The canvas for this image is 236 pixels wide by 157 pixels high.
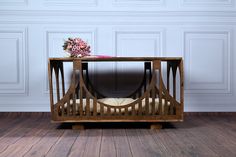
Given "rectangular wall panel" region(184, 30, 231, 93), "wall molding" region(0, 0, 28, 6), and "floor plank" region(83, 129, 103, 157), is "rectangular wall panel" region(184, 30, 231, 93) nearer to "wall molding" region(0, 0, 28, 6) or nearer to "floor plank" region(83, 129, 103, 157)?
"floor plank" region(83, 129, 103, 157)

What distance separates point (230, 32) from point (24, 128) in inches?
51.0

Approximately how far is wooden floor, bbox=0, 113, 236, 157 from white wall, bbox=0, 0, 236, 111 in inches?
9.0

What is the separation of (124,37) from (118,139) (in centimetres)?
83

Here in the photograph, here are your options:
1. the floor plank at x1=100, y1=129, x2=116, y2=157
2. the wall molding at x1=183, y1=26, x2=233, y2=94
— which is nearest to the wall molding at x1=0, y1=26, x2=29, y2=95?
the floor plank at x1=100, y1=129, x2=116, y2=157

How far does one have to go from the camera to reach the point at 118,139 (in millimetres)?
1206

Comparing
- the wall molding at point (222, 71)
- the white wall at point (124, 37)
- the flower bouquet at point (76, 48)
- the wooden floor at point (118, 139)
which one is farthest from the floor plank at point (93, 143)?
the wall molding at point (222, 71)

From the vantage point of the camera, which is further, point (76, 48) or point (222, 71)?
point (222, 71)

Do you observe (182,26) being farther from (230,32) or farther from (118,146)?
(118,146)

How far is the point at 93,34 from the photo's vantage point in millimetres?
1875

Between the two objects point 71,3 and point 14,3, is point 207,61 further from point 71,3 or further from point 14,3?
point 14,3

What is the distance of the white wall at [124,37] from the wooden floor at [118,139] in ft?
0.75

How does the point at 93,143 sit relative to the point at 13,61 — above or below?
below

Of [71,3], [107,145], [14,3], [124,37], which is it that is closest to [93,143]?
[107,145]

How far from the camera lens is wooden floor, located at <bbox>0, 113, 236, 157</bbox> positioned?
100 cm
